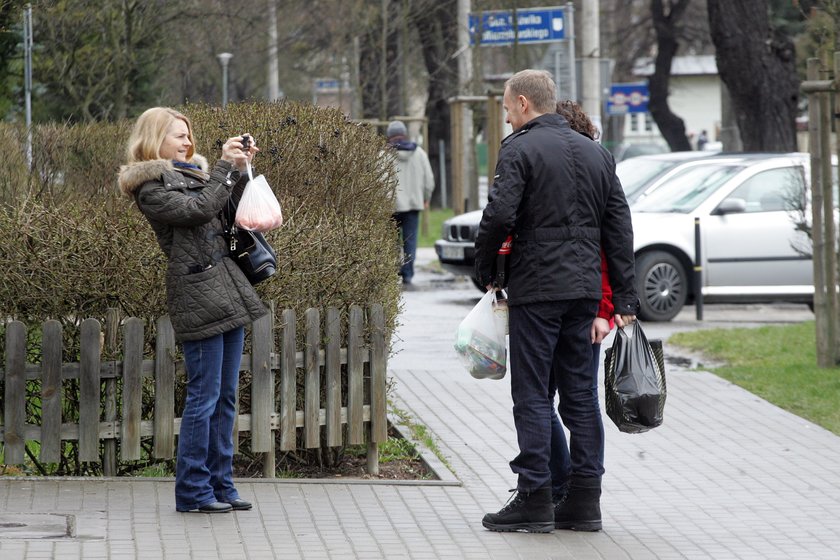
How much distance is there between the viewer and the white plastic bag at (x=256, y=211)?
5.81 meters

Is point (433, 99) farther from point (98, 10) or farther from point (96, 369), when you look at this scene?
point (96, 369)

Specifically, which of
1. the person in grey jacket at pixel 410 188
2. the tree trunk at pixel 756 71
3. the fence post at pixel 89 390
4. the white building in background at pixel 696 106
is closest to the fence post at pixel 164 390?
the fence post at pixel 89 390

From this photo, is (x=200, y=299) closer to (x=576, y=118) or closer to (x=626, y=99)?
(x=576, y=118)

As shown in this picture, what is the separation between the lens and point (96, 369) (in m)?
6.47

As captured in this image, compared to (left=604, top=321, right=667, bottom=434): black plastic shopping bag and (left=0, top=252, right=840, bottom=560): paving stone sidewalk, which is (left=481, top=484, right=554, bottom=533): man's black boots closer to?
(left=0, top=252, right=840, bottom=560): paving stone sidewalk

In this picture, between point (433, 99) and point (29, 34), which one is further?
point (433, 99)

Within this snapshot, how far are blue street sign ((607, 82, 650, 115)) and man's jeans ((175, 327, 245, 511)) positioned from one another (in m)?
35.5

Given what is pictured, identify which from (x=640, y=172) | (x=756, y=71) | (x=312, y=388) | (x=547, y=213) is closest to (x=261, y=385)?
(x=312, y=388)

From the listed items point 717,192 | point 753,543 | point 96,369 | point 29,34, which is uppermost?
point 29,34

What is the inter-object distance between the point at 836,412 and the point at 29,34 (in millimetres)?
8435

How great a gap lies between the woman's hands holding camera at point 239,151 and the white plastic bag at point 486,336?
1.10 m

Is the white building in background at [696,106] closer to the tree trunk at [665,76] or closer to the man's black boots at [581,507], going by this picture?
the tree trunk at [665,76]

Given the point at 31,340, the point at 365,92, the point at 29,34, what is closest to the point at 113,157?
the point at 29,34

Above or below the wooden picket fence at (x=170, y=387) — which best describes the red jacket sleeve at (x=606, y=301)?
above
